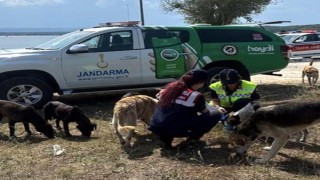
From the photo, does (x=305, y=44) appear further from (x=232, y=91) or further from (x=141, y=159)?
(x=141, y=159)

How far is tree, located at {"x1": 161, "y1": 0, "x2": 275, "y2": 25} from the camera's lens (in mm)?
31703

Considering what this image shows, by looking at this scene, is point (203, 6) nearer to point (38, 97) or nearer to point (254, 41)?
point (254, 41)

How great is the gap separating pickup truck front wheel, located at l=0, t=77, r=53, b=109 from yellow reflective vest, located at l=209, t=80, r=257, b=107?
3568 mm

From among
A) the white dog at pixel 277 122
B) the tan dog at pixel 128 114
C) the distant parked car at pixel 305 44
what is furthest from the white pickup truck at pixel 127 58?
the distant parked car at pixel 305 44

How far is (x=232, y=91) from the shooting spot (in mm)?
6410

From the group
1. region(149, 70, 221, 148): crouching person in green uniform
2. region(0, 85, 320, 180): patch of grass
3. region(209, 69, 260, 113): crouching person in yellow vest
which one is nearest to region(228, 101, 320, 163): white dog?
region(0, 85, 320, 180): patch of grass

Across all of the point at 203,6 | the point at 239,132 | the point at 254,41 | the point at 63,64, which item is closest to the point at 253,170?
the point at 239,132

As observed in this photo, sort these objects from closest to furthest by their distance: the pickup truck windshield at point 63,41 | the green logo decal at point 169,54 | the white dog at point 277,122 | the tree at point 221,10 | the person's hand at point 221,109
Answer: the white dog at point 277,122 < the person's hand at point 221,109 < the pickup truck windshield at point 63,41 < the green logo decal at point 169,54 < the tree at point 221,10

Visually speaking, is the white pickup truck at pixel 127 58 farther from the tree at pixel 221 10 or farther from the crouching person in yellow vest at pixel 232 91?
the tree at pixel 221 10

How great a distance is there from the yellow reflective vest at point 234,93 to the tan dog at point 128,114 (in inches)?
38.3

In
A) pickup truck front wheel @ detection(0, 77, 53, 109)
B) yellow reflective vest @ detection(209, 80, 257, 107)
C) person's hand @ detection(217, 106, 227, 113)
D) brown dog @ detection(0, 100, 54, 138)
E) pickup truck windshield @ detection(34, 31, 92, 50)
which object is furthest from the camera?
pickup truck windshield @ detection(34, 31, 92, 50)

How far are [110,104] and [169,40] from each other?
176 centimetres

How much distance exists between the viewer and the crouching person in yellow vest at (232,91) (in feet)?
20.5

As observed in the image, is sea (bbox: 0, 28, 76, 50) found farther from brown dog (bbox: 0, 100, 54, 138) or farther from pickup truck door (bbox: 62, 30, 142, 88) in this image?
brown dog (bbox: 0, 100, 54, 138)
